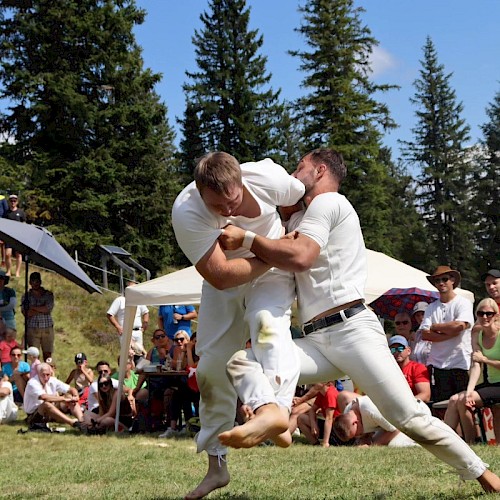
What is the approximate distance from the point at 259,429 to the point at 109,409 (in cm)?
854

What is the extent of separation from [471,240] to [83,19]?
26.5m

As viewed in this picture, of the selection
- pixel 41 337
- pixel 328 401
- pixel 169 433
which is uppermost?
pixel 41 337

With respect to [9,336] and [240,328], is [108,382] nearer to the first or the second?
[9,336]

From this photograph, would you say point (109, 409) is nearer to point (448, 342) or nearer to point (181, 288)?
point (181, 288)

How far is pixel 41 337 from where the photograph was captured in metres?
15.1

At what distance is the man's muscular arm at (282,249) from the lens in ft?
13.9

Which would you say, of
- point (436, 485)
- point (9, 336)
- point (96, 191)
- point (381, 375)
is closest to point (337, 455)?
point (436, 485)

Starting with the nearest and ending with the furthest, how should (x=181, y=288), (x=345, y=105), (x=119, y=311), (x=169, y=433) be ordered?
(x=169, y=433) < (x=181, y=288) < (x=119, y=311) < (x=345, y=105)

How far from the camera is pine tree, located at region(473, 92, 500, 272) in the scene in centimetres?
4941

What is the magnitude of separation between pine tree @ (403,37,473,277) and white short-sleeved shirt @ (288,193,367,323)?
46.3 metres

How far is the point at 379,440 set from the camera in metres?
9.05

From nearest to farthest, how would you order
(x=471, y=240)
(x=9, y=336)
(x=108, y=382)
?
(x=108, y=382) → (x=9, y=336) → (x=471, y=240)

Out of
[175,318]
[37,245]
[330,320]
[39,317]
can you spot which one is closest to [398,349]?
[175,318]

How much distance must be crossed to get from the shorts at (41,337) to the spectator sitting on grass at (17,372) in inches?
46.2
